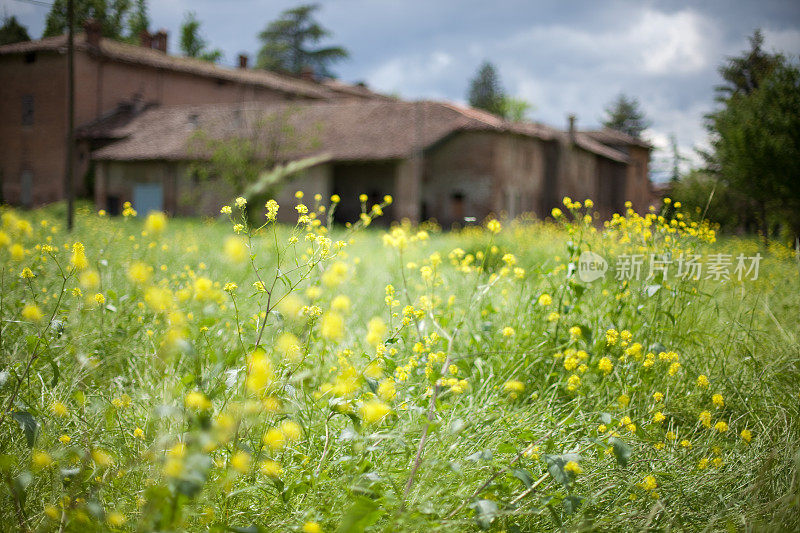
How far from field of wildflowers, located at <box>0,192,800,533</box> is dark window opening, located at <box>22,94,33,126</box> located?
19923mm

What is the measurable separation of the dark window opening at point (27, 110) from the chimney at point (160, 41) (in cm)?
964

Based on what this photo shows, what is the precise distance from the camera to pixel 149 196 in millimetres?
23344

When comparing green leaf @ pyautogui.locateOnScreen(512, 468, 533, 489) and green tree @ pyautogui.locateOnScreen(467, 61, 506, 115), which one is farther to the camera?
green tree @ pyautogui.locateOnScreen(467, 61, 506, 115)

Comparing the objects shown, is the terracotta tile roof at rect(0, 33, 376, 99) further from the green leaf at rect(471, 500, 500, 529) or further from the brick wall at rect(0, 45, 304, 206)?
the green leaf at rect(471, 500, 500, 529)

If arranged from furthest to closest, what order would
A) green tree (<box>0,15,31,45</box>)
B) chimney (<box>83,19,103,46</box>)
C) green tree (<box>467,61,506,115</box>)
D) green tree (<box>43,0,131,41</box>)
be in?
green tree (<box>467,61,506,115</box>) < chimney (<box>83,19,103,46</box>) < green tree (<box>43,0,131,41</box>) < green tree (<box>0,15,31,45</box>)

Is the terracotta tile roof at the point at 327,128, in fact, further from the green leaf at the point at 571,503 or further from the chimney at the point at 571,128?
the green leaf at the point at 571,503

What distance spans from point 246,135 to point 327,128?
3.66 m

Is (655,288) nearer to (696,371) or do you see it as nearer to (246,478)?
(696,371)

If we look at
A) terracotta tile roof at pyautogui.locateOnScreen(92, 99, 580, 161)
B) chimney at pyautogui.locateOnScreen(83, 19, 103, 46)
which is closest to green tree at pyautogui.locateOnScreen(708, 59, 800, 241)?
terracotta tile roof at pyautogui.locateOnScreen(92, 99, 580, 161)

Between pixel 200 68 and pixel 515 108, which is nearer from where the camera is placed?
pixel 200 68

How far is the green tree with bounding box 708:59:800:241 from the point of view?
6062mm

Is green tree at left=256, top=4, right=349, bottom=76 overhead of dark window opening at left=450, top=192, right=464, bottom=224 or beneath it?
overhead

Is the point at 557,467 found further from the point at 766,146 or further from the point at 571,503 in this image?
the point at 766,146

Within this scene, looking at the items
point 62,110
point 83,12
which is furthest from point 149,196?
point 83,12
